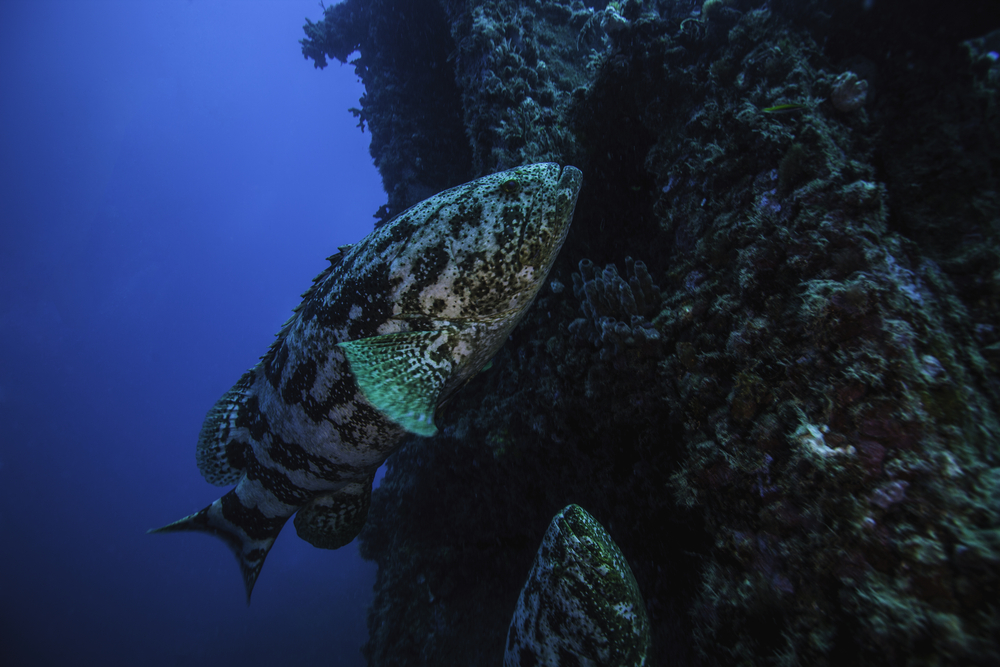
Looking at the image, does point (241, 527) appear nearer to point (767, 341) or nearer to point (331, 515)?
point (331, 515)

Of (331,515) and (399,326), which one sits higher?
(399,326)

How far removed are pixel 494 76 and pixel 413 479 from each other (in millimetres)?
6128

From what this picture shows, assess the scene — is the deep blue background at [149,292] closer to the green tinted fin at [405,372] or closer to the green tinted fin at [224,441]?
the green tinted fin at [224,441]

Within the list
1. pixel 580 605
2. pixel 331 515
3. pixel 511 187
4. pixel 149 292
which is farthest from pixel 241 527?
pixel 149 292

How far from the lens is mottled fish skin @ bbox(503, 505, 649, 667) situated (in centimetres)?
221

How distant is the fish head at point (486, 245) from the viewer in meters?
2.88

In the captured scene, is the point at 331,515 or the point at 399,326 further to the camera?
the point at 331,515

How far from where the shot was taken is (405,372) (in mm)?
2746

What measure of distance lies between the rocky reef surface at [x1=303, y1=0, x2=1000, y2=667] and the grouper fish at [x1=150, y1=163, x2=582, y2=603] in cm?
81

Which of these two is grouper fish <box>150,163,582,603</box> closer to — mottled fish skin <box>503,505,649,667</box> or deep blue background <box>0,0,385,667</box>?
mottled fish skin <box>503,505,649,667</box>

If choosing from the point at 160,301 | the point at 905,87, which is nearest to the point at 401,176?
the point at 905,87

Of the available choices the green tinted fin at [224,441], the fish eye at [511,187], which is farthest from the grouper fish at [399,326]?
the green tinted fin at [224,441]

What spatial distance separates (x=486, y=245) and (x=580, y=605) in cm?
255

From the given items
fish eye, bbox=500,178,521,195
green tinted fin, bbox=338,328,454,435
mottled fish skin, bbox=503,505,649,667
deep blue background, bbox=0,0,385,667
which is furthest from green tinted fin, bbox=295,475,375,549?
deep blue background, bbox=0,0,385,667
